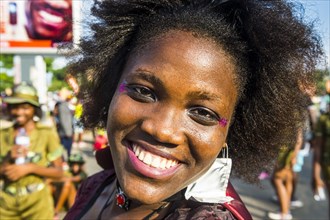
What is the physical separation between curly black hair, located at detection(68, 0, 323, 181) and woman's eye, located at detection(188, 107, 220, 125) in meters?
0.16

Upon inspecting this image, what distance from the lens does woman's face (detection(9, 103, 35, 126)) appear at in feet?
11.4

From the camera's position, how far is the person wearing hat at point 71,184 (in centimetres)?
475

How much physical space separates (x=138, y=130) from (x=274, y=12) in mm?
595

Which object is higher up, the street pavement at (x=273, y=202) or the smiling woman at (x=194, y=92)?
the smiling woman at (x=194, y=92)

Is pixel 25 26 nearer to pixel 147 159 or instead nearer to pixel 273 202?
pixel 273 202

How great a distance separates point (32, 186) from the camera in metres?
3.21

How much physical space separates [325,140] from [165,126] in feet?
11.8

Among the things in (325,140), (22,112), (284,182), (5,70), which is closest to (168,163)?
(22,112)

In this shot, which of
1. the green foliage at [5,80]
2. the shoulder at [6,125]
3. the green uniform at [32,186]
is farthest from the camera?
the green foliage at [5,80]

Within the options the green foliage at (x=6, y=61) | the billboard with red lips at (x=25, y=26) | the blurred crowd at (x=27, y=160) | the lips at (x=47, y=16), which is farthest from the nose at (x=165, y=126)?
the green foliage at (x=6, y=61)

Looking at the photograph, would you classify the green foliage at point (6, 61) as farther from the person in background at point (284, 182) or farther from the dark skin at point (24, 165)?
the dark skin at point (24, 165)

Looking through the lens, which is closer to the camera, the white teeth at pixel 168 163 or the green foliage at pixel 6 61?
the white teeth at pixel 168 163

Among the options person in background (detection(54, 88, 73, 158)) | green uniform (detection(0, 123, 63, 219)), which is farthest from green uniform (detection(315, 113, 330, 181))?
person in background (detection(54, 88, 73, 158))

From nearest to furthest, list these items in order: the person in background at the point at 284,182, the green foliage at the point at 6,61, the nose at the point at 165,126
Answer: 1. the nose at the point at 165,126
2. the person in background at the point at 284,182
3. the green foliage at the point at 6,61
